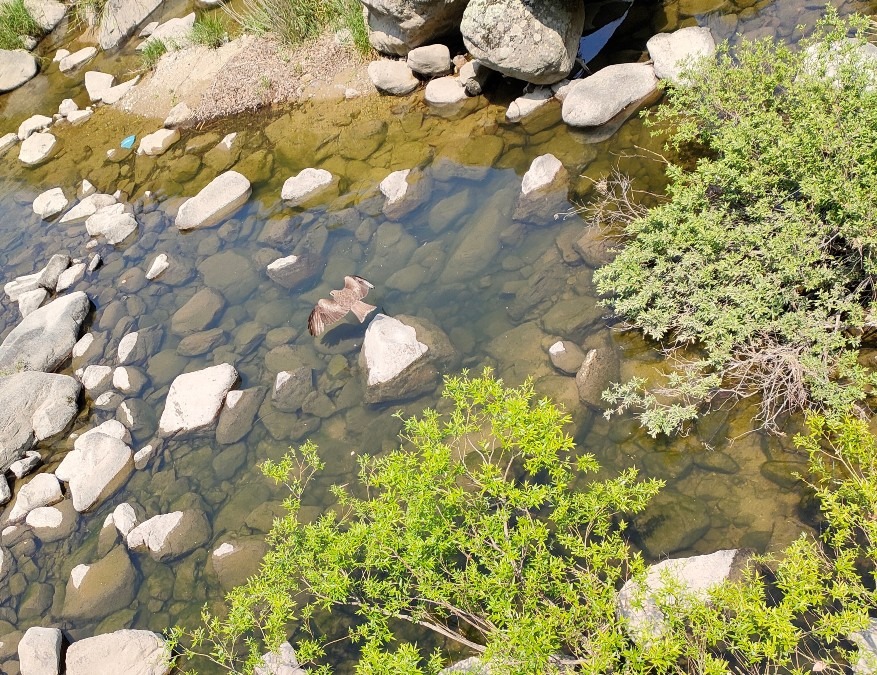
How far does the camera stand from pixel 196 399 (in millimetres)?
6625

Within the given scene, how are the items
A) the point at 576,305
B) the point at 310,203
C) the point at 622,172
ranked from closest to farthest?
the point at 576,305 < the point at 622,172 < the point at 310,203

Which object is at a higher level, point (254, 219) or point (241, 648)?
point (254, 219)

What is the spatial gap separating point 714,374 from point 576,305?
1.60 metres

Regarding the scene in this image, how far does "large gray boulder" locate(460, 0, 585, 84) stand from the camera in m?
7.78

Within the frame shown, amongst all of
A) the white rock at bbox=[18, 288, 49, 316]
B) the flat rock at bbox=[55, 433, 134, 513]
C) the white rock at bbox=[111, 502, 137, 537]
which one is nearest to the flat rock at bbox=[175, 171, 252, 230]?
the white rock at bbox=[18, 288, 49, 316]

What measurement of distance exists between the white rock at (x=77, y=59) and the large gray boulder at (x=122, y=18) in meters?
0.31

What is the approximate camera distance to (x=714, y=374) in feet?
15.6

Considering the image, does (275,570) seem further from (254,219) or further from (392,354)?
(254,219)

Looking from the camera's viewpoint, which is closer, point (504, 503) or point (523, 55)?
point (504, 503)

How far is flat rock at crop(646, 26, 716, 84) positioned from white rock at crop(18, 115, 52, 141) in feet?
38.0

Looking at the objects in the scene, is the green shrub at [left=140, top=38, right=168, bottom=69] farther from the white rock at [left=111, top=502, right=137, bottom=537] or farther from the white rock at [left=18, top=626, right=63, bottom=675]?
the white rock at [left=18, top=626, right=63, bottom=675]

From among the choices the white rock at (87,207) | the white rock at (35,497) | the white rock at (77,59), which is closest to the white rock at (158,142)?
the white rock at (87,207)

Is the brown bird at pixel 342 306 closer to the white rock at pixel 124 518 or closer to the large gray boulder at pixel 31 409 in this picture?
the white rock at pixel 124 518

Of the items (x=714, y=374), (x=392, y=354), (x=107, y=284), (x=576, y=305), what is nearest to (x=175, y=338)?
(x=107, y=284)
